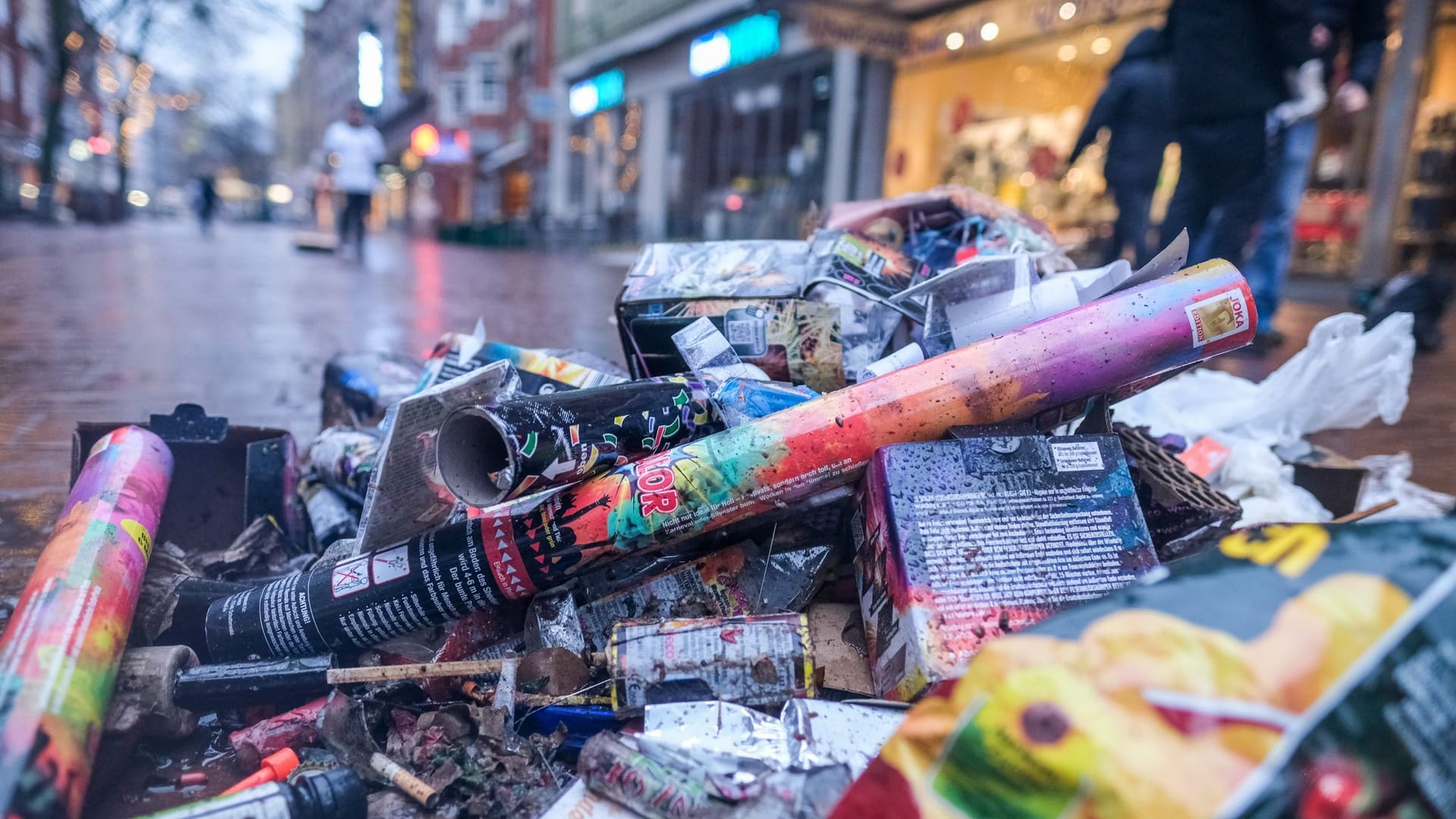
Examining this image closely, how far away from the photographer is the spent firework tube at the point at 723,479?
Answer: 4.24 feet

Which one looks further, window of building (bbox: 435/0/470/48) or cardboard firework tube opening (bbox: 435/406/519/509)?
window of building (bbox: 435/0/470/48)

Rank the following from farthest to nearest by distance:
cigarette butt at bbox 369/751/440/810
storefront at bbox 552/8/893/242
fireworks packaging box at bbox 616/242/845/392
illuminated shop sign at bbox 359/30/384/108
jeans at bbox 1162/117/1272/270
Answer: illuminated shop sign at bbox 359/30/384/108
storefront at bbox 552/8/893/242
jeans at bbox 1162/117/1272/270
fireworks packaging box at bbox 616/242/845/392
cigarette butt at bbox 369/751/440/810

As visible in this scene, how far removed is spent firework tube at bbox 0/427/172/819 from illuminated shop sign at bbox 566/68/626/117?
16.1m

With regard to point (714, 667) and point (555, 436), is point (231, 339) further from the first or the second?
point (714, 667)

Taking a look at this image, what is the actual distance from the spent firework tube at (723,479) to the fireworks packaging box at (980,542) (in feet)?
0.25

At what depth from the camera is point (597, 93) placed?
17328 mm

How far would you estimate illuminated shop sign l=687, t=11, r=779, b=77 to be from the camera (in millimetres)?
11750

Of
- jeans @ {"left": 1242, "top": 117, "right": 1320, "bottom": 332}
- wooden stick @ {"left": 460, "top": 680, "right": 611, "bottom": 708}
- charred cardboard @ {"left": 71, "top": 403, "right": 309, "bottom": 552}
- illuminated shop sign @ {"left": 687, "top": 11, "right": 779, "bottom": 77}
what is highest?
illuminated shop sign @ {"left": 687, "top": 11, "right": 779, "bottom": 77}

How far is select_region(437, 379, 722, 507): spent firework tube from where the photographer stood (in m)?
1.22

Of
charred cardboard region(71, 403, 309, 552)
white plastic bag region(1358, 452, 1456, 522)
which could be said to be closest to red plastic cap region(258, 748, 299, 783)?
charred cardboard region(71, 403, 309, 552)

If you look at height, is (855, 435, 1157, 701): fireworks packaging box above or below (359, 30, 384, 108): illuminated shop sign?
below

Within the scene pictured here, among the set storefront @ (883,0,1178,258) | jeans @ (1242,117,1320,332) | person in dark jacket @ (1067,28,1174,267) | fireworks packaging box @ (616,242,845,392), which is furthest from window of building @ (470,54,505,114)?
fireworks packaging box @ (616,242,845,392)

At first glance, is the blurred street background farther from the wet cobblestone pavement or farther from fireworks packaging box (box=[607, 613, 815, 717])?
fireworks packaging box (box=[607, 613, 815, 717])

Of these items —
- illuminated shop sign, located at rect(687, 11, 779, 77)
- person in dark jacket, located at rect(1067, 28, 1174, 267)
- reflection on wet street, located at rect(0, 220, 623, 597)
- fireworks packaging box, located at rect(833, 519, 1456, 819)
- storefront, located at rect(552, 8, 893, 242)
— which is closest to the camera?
fireworks packaging box, located at rect(833, 519, 1456, 819)
